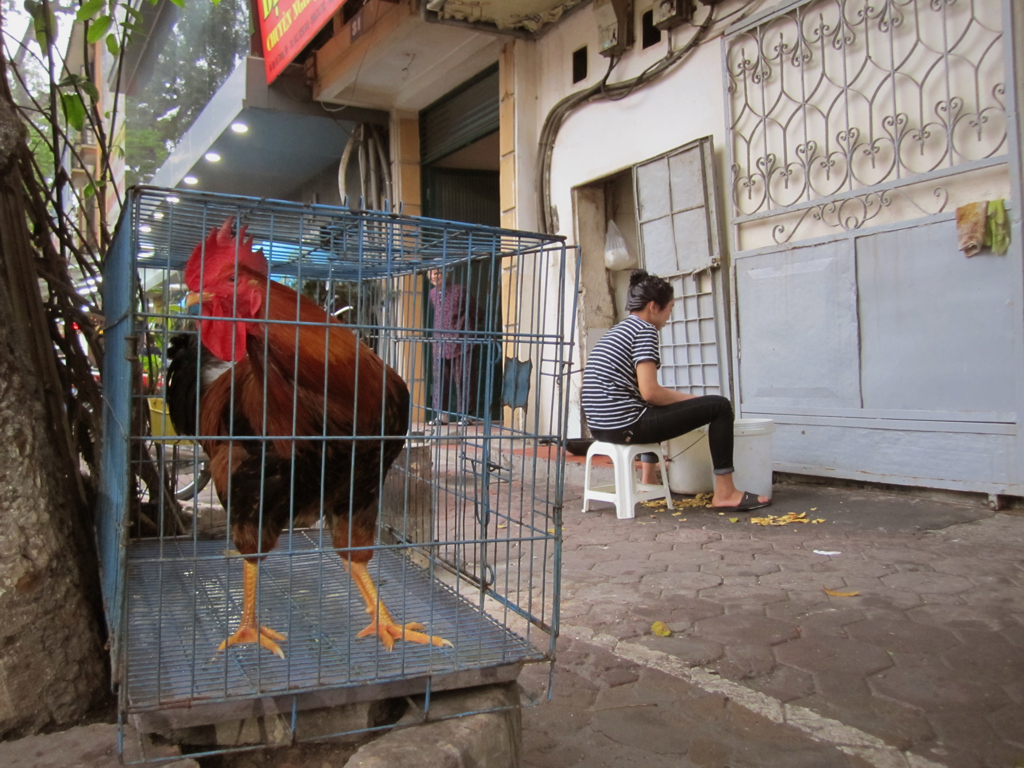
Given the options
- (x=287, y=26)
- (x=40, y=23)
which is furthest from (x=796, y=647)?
(x=287, y=26)

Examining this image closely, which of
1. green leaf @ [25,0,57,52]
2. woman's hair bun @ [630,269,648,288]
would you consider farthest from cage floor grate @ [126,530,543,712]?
woman's hair bun @ [630,269,648,288]

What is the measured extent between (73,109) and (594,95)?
17.2 ft

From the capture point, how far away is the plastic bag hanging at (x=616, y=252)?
7438 millimetres

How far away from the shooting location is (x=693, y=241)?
20.5ft

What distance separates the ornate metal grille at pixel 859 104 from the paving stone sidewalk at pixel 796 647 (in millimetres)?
2074

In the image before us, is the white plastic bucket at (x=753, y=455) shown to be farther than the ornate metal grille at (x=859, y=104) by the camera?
Yes

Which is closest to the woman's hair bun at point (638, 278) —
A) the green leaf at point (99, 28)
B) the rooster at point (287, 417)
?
the rooster at point (287, 417)

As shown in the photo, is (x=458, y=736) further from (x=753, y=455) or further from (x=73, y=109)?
(x=753, y=455)

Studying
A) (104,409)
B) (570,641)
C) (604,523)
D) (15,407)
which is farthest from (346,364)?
(604,523)

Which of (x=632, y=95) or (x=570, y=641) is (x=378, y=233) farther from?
(x=632, y=95)

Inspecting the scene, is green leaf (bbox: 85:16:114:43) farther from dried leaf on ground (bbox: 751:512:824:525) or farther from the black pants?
dried leaf on ground (bbox: 751:512:824:525)

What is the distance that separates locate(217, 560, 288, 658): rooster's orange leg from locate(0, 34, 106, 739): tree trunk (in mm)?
366

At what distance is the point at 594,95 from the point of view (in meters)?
7.29

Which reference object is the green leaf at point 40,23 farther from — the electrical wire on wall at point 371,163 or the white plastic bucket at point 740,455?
the electrical wire on wall at point 371,163
